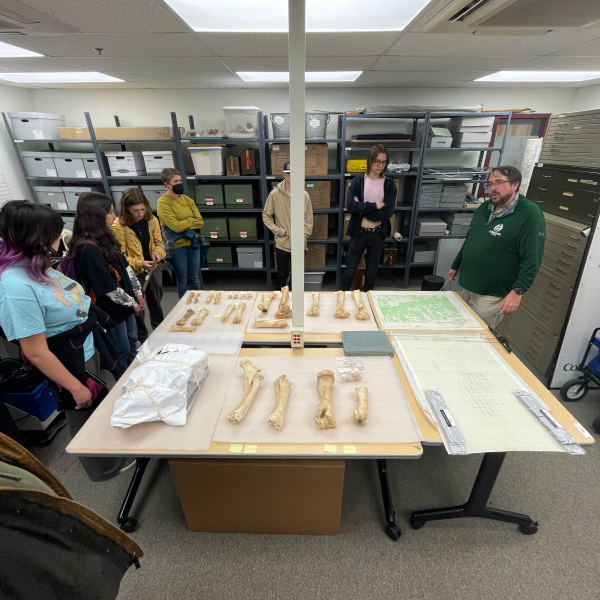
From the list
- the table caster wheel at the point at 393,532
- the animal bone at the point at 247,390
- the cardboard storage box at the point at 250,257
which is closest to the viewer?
the animal bone at the point at 247,390

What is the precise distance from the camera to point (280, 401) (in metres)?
1.42

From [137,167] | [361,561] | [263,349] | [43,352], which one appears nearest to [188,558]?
[361,561]

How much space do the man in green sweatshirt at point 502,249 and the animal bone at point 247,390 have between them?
5.44 ft

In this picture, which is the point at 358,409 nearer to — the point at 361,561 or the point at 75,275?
the point at 361,561

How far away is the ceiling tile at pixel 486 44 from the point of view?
208 centimetres

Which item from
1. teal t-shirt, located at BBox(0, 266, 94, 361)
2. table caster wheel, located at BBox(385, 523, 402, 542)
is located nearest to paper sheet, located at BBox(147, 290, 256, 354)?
teal t-shirt, located at BBox(0, 266, 94, 361)

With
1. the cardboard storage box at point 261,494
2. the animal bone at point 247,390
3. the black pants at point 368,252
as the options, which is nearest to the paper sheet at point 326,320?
the animal bone at point 247,390

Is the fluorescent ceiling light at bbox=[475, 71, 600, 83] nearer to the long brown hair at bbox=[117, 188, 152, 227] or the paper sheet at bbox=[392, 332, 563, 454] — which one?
the paper sheet at bbox=[392, 332, 563, 454]

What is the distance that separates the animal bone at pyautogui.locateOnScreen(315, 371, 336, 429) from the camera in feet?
4.33

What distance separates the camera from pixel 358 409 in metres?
1.36

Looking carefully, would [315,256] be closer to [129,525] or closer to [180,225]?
[180,225]

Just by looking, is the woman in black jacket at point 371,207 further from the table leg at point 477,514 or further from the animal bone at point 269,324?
the table leg at point 477,514

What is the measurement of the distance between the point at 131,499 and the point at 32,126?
14.6ft

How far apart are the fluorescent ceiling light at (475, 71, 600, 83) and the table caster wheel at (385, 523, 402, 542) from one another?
411cm
